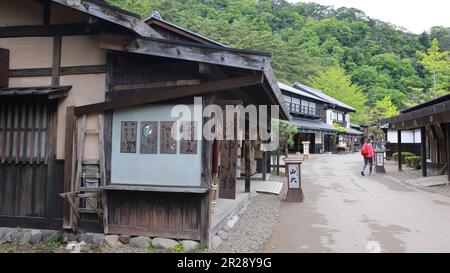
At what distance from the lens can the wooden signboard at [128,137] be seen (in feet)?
19.5

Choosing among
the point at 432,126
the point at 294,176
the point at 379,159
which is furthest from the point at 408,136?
the point at 294,176

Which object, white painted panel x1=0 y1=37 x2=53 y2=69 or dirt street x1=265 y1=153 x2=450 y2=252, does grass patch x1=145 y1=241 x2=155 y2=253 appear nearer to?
dirt street x1=265 y1=153 x2=450 y2=252

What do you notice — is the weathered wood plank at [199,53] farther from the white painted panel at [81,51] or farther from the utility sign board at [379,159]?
the utility sign board at [379,159]

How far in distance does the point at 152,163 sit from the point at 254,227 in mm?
2825

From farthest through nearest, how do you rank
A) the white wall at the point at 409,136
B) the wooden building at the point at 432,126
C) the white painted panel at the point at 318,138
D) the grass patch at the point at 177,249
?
1. the white painted panel at the point at 318,138
2. the white wall at the point at 409,136
3. the wooden building at the point at 432,126
4. the grass patch at the point at 177,249

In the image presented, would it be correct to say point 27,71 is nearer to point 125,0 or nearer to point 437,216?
point 437,216

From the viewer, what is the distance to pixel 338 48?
67.8m

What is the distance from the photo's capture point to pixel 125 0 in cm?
3112

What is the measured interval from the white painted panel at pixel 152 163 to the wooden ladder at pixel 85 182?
0.25 metres

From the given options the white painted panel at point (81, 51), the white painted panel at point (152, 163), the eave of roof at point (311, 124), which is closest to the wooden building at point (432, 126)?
the white painted panel at point (152, 163)

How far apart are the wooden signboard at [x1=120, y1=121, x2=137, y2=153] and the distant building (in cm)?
2753

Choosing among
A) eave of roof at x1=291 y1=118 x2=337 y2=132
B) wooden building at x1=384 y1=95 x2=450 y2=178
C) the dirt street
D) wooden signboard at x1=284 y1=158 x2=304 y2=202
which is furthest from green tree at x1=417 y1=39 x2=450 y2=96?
wooden signboard at x1=284 y1=158 x2=304 y2=202

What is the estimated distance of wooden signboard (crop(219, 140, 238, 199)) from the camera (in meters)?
9.09

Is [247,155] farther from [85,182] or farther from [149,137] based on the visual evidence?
[85,182]
